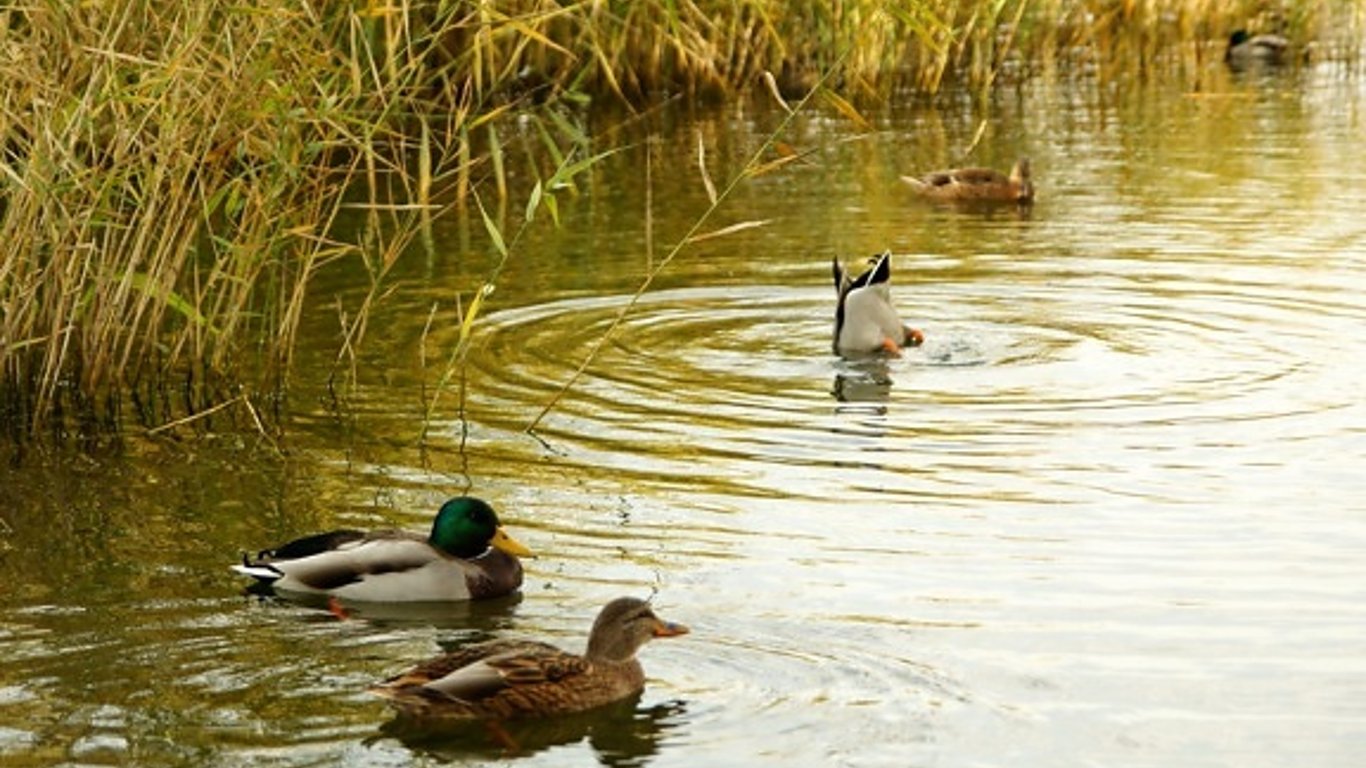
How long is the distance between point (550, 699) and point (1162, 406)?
4675 millimetres

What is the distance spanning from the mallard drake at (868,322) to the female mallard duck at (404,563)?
4342 mm

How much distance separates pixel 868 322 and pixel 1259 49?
15261 mm

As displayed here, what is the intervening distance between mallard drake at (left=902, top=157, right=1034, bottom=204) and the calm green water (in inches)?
46.0

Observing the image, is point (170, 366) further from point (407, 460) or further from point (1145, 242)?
point (1145, 242)

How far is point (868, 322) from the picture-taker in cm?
1284

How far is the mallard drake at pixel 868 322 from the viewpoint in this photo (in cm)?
1278

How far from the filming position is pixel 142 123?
32.6 ft

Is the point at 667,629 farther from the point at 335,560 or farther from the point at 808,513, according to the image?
the point at 808,513

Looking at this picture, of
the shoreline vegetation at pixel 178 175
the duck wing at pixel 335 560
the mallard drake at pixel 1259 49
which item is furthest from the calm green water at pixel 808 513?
the mallard drake at pixel 1259 49

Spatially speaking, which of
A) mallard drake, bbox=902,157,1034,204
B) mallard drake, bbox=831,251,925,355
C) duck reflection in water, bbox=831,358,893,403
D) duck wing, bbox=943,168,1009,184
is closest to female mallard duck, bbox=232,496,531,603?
duck reflection in water, bbox=831,358,893,403

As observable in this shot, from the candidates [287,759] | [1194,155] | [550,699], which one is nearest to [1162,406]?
[550,699]

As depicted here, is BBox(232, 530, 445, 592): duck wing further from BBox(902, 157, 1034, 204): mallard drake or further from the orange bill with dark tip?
BBox(902, 157, 1034, 204): mallard drake

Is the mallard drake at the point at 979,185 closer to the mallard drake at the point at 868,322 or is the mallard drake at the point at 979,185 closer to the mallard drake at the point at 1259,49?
the mallard drake at the point at 868,322

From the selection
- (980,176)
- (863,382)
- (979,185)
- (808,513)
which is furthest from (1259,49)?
(808,513)
